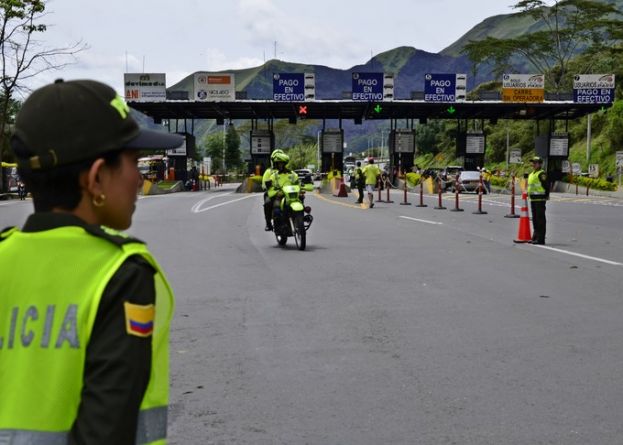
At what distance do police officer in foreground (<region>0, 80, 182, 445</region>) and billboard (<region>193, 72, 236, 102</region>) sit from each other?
5556 centimetres

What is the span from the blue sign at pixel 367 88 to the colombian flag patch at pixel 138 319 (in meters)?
56.2

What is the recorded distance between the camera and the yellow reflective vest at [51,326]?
1.65 meters

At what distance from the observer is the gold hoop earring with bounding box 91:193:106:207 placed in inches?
70.0

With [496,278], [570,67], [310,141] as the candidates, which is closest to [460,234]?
[496,278]

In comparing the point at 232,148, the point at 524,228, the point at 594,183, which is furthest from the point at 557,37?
the point at 524,228

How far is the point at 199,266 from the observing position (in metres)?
12.3

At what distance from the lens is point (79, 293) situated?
167cm

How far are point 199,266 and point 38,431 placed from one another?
10724 mm

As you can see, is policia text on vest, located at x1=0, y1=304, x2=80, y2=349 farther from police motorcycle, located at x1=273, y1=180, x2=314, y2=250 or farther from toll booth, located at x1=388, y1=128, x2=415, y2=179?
toll booth, located at x1=388, y1=128, x2=415, y2=179

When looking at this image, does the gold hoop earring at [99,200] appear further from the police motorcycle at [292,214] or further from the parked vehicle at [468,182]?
the parked vehicle at [468,182]

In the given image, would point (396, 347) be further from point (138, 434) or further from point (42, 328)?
point (42, 328)

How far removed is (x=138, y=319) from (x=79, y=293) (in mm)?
137

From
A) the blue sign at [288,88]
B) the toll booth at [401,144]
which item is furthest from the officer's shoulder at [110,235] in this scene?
the toll booth at [401,144]

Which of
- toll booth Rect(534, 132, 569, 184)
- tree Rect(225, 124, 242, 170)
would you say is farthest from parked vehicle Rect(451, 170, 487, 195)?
tree Rect(225, 124, 242, 170)
